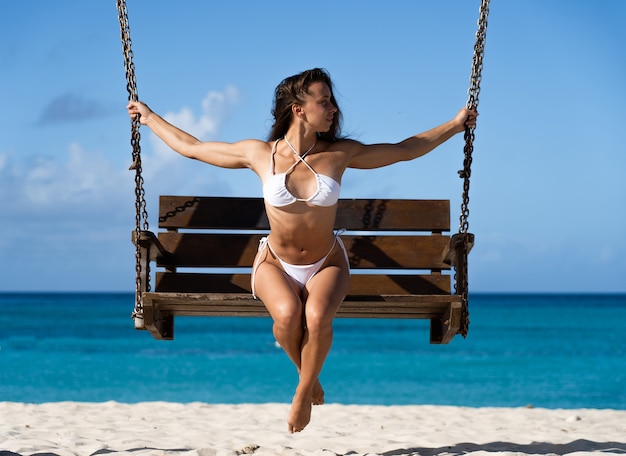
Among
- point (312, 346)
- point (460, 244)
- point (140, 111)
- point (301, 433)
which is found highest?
point (140, 111)

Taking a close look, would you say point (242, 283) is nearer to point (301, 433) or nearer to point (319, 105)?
point (319, 105)

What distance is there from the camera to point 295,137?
4801 mm

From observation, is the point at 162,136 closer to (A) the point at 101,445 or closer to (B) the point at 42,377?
(A) the point at 101,445

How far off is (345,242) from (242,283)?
733 millimetres

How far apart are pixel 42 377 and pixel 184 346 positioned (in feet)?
24.3

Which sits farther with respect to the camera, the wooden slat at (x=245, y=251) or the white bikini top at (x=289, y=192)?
the wooden slat at (x=245, y=251)

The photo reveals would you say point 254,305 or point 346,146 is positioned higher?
point 346,146

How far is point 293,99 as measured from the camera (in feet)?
15.5

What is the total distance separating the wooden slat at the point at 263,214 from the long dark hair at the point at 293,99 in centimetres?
116

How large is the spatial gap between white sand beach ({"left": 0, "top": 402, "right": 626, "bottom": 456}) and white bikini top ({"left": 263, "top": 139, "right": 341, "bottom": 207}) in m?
1.84

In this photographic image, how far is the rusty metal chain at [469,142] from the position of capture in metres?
5.04

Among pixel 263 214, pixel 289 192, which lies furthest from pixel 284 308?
pixel 263 214

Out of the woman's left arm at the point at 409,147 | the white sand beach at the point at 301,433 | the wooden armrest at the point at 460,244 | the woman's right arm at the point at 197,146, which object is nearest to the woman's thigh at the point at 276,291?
the woman's right arm at the point at 197,146

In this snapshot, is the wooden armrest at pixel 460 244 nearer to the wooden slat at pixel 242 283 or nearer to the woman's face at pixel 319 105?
the wooden slat at pixel 242 283
